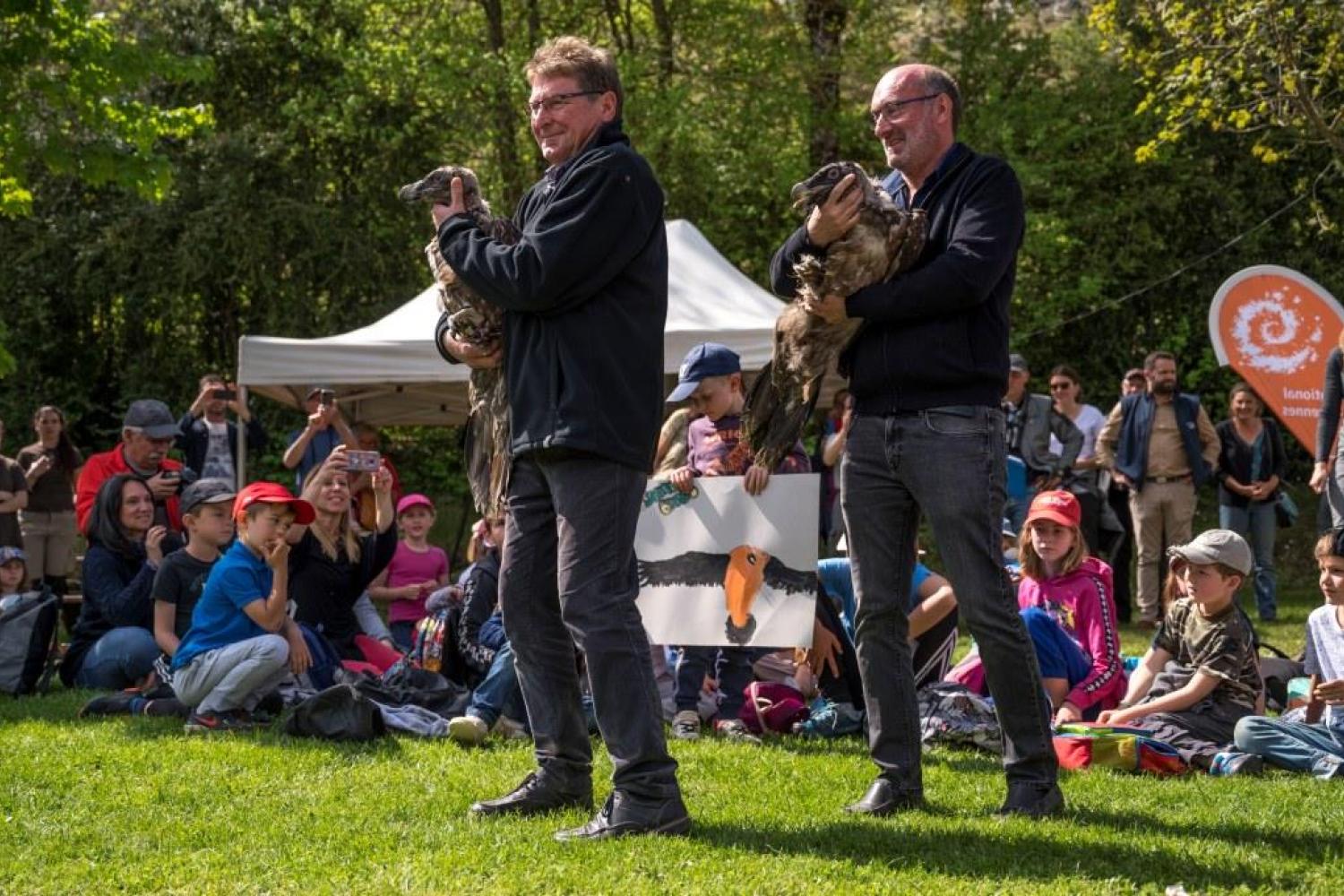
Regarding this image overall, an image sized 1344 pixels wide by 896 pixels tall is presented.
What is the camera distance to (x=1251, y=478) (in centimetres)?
1356

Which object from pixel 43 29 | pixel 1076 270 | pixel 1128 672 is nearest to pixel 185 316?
pixel 43 29

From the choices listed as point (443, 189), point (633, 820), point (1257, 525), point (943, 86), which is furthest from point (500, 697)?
point (1257, 525)

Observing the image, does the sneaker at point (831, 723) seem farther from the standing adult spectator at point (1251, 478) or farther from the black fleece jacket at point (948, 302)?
the standing adult spectator at point (1251, 478)

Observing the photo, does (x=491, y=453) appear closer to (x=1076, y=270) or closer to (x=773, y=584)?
(x=773, y=584)

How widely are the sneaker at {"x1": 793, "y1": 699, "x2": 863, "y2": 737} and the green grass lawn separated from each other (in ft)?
2.26

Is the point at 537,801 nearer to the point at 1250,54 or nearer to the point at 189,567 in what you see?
the point at 189,567

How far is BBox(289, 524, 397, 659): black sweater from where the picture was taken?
336 inches

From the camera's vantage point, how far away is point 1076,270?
22625 millimetres

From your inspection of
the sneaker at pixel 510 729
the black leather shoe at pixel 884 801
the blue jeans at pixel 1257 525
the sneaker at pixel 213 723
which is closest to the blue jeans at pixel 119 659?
the sneaker at pixel 213 723

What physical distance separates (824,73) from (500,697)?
16.4 meters

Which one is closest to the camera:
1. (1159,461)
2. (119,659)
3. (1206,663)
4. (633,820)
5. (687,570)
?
(633,820)

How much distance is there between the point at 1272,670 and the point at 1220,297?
417 centimetres

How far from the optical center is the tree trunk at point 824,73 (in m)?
22.0

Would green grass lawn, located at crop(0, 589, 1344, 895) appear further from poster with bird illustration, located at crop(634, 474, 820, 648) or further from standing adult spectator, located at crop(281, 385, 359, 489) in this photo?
standing adult spectator, located at crop(281, 385, 359, 489)
